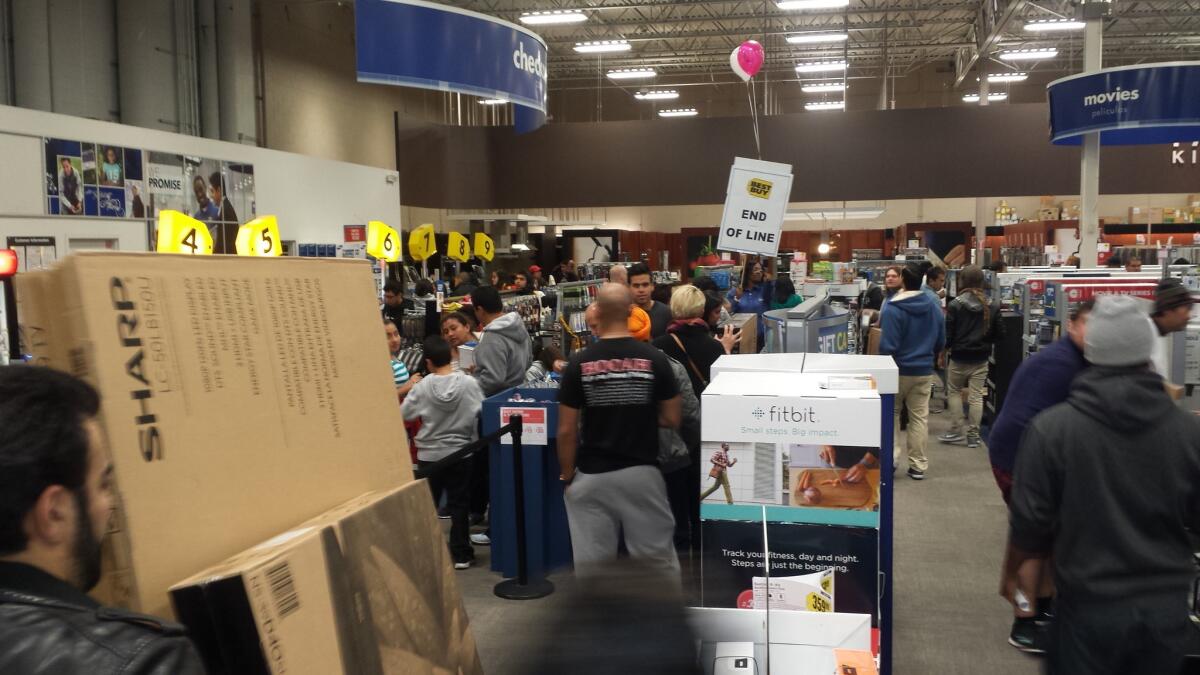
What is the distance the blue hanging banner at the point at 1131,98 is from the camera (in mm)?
9438

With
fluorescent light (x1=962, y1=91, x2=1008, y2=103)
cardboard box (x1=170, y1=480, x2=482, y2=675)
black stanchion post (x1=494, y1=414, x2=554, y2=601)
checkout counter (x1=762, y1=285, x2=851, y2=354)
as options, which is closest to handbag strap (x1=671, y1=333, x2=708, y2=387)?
checkout counter (x1=762, y1=285, x2=851, y2=354)

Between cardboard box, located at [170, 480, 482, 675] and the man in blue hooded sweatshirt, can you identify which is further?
the man in blue hooded sweatshirt

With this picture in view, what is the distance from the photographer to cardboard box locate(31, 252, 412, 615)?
4.53ft

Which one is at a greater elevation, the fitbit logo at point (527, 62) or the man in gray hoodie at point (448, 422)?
the fitbit logo at point (527, 62)

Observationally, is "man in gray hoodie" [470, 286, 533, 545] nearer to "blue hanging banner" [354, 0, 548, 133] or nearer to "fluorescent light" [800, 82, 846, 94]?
"blue hanging banner" [354, 0, 548, 133]

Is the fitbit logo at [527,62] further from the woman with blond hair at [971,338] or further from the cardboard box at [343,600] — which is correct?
the cardboard box at [343,600]

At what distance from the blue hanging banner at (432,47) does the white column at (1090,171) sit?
8.19 meters

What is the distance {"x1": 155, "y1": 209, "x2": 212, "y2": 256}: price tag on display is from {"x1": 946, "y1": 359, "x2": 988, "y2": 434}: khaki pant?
6292mm

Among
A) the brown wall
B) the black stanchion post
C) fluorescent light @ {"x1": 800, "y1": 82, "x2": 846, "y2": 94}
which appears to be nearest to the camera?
the black stanchion post

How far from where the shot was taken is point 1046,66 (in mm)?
23141

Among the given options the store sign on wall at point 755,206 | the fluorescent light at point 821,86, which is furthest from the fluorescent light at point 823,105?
the store sign on wall at point 755,206

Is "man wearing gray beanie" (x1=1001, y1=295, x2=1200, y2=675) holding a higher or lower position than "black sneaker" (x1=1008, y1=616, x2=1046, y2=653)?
higher

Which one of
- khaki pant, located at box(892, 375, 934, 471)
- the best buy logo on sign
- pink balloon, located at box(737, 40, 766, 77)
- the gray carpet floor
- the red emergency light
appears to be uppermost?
pink balloon, located at box(737, 40, 766, 77)

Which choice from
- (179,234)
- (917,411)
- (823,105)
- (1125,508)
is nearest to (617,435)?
(1125,508)
